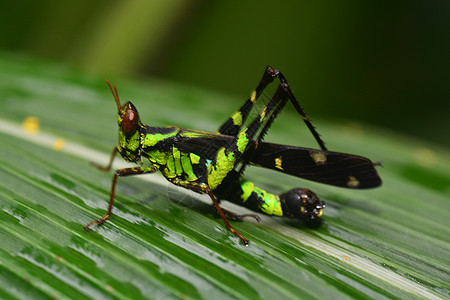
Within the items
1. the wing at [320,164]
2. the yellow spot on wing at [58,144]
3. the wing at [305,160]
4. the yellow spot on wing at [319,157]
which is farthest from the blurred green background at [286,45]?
the yellow spot on wing at [319,157]

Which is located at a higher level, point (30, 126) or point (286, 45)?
point (286, 45)

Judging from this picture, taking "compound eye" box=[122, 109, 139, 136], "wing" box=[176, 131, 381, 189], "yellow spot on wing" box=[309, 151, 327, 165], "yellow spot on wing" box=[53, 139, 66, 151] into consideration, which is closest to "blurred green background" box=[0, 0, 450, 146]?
"yellow spot on wing" box=[53, 139, 66, 151]

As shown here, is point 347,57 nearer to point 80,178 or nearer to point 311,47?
point 311,47

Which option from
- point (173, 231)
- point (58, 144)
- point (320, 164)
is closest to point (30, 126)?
point (58, 144)

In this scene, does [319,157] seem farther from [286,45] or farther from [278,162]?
[286,45]

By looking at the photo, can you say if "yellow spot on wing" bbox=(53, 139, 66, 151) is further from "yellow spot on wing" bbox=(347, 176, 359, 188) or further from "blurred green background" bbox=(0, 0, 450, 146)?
"yellow spot on wing" bbox=(347, 176, 359, 188)

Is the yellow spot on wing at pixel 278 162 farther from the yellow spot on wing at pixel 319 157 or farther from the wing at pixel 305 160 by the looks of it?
the yellow spot on wing at pixel 319 157
